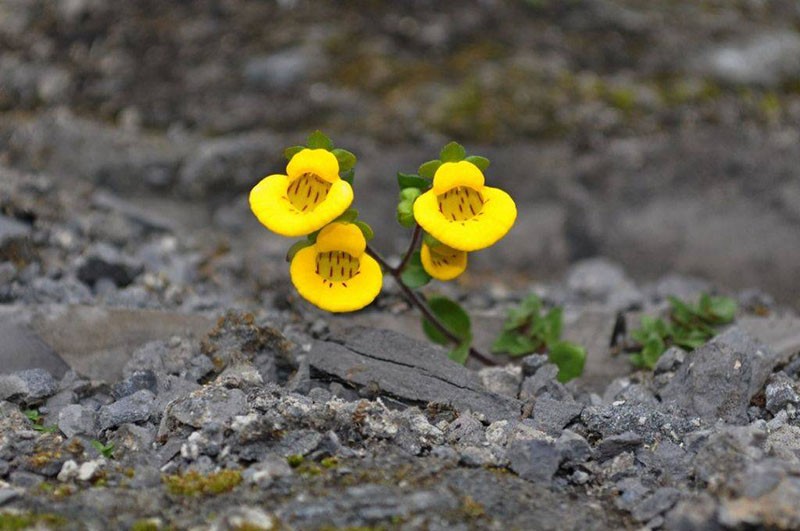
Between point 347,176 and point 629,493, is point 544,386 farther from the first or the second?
point 347,176

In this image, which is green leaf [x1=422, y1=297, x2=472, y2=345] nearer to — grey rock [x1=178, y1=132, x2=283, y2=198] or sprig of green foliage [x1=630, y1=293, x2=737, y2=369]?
sprig of green foliage [x1=630, y1=293, x2=737, y2=369]

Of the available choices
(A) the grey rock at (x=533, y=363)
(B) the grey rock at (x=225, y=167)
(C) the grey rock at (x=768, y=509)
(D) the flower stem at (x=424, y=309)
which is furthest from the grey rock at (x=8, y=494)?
(B) the grey rock at (x=225, y=167)

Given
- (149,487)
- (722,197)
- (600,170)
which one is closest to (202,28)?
(600,170)

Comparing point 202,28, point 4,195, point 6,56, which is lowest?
point 4,195

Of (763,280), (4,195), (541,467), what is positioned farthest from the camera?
(763,280)

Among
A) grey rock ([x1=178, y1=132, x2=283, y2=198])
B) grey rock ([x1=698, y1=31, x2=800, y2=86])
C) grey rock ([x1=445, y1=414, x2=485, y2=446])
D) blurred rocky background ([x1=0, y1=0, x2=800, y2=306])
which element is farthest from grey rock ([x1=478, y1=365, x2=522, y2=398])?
grey rock ([x1=698, y1=31, x2=800, y2=86])

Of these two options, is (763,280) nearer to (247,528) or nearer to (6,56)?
(247,528)

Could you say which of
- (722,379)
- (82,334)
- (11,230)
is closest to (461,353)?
(722,379)
